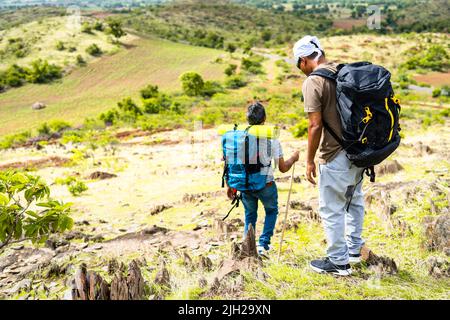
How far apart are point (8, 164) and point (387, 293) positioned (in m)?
15.0

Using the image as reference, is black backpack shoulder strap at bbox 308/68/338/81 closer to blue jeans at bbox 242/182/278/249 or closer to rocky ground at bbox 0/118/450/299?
blue jeans at bbox 242/182/278/249

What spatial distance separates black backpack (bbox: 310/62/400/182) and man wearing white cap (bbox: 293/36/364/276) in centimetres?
7

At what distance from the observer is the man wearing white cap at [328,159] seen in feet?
9.07

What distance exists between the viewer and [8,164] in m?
15.2

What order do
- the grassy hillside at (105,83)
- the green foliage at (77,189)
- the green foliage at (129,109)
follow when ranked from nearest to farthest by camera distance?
the green foliage at (77,189), the green foliage at (129,109), the grassy hillside at (105,83)

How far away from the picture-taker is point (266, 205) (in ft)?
12.5

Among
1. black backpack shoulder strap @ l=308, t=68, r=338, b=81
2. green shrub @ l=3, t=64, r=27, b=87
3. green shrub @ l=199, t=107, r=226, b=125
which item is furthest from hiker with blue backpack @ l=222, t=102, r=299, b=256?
green shrub @ l=3, t=64, r=27, b=87

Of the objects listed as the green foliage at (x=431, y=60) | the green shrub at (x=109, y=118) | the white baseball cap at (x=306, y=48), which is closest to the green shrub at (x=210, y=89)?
the green shrub at (x=109, y=118)

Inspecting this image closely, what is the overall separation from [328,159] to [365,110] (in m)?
A: 0.41

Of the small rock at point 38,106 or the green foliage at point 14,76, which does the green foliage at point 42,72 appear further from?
the small rock at point 38,106

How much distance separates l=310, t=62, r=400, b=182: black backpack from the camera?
2.65 metres

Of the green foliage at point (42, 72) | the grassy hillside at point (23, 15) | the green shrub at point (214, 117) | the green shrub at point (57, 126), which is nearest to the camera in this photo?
the green shrub at point (214, 117)
